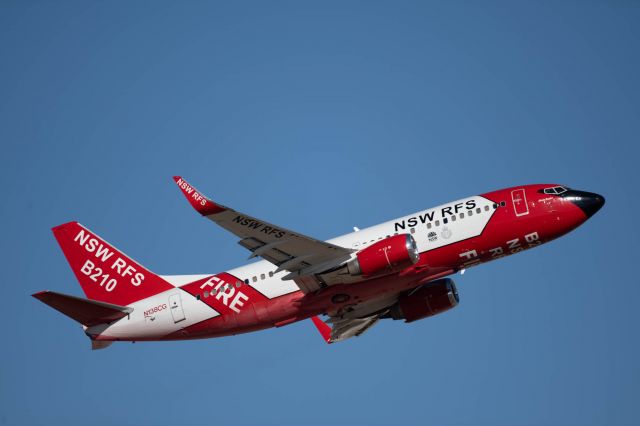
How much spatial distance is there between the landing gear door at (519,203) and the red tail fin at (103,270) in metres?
20.9

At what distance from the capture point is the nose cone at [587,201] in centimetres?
4469

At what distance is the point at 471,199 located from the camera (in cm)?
4578

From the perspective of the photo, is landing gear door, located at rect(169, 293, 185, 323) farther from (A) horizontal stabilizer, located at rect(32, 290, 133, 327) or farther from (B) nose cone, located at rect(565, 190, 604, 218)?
(B) nose cone, located at rect(565, 190, 604, 218)

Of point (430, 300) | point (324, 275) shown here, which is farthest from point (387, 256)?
point (430, 300)

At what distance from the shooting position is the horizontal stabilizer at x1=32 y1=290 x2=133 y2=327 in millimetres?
45250

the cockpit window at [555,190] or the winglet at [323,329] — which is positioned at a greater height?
the cockpit window at [555,190]

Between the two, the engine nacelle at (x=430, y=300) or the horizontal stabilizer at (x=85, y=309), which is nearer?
the horizontal stabilizer at (x=85, y=309)

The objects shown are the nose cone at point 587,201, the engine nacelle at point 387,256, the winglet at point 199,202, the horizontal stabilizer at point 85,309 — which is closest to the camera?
the winglet at point 199,202

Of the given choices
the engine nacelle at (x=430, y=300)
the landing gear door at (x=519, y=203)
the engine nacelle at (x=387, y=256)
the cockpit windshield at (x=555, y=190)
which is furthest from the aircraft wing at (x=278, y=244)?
the cockpit windshield at (x=555, y=190)

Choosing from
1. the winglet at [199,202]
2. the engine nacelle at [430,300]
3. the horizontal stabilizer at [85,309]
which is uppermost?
the winglet at [199,202]

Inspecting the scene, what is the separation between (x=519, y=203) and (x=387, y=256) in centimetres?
823

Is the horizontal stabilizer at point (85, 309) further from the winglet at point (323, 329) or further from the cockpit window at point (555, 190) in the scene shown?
the cockpit window at point (555, 190)

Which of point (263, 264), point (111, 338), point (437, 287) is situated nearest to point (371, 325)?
point (437, 287)

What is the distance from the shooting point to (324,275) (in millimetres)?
44500
